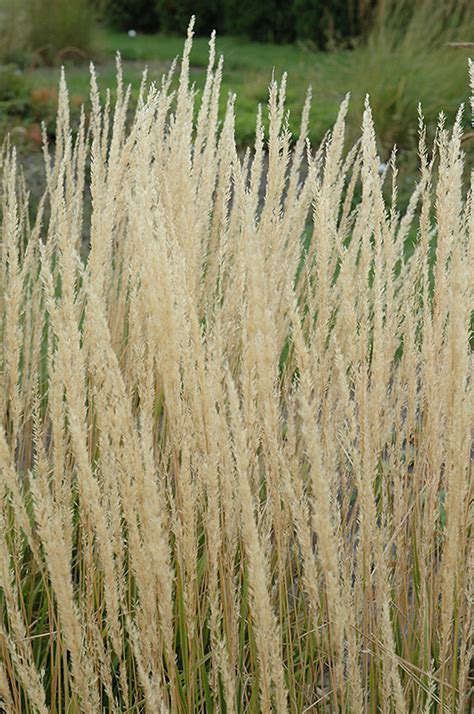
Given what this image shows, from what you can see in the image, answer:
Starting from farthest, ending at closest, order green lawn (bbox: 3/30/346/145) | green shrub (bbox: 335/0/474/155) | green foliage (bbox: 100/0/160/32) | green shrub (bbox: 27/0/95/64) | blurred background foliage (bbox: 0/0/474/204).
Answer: green foliage (bbox: 100/0/160/32) → green shrub (bbox: 27/0/95/64) → green lawn (bbox: 3/30/346/145) → blurred background foliage (bbox: 0/0/474/204) → green shrub (bbox: 335/0/474/155)

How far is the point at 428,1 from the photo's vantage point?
8.16 meters

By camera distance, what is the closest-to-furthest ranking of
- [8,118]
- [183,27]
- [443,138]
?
1. [443,138]
2. [8,118]
3. [183,27]

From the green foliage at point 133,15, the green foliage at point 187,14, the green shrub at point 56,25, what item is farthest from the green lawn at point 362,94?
the green foliage at point 133,15

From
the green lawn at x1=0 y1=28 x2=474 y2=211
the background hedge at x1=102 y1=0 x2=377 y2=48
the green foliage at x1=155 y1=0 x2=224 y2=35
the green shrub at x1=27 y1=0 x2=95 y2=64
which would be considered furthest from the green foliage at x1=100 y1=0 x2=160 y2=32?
the green lawn at x1=0 y1=28 x2=474 y2=211

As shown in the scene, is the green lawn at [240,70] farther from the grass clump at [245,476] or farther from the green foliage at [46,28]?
the grass clump at [245,476]

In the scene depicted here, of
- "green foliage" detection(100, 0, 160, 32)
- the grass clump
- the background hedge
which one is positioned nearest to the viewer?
the grass clump

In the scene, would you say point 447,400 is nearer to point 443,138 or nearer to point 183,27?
point 443,138

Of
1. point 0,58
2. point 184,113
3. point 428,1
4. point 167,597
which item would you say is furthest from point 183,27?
point 167,597

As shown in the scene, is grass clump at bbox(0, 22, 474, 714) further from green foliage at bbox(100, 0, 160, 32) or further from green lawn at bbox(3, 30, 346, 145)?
green foliage at bbox(100, 0, 160, 32)

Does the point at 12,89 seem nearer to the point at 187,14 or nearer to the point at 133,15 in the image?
the point at 187,14

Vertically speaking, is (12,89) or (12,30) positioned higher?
(12,30)

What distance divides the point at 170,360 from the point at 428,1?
300 inches

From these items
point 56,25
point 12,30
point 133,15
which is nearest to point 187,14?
point 133,15

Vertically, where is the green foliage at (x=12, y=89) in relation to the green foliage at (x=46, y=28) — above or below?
below
